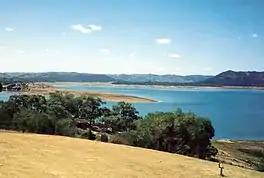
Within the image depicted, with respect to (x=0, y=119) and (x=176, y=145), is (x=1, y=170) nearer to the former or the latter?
(x=176, y=145)

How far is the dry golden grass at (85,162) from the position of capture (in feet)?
69.8

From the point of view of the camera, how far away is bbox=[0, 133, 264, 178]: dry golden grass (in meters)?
21.3

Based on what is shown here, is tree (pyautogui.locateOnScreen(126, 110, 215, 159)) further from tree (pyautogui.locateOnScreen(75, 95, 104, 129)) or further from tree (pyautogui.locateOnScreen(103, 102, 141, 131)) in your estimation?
tree (pyautogui.locateOnScreen(75, 95, 104, 129))

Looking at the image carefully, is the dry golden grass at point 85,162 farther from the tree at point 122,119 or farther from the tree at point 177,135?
the tree at point 122,119

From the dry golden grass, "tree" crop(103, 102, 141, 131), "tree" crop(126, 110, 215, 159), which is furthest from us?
"tree" crop(103, 102, 141, 131)

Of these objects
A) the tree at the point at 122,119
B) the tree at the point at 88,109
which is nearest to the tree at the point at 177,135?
the tree at the point at 122,119

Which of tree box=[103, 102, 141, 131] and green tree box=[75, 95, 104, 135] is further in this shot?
green tree box=[75, 95, 104, 135]

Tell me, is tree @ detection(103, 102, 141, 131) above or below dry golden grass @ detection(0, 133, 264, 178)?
below

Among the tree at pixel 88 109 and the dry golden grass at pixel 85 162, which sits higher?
the dry golden grass at pixel 85 162

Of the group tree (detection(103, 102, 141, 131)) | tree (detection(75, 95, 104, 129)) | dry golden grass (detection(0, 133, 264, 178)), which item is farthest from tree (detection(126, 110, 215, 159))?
tree (detection(75, 95, 104, 129))

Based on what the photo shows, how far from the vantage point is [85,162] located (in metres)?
24.9

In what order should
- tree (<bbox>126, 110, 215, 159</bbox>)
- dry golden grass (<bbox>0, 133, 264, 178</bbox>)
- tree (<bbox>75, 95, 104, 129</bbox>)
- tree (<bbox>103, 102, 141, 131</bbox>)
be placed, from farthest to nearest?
tree (<bbox>75, 95, 104, 129</bbox>)
tree (<bbox>103, 102, 141, 131</bbox>)
tree (<bbox>126, 110, 215, 159</bbox>)
dry golden grass (<bbox>0, 133, 264, 178</bbox>)

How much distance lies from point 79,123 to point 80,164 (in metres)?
59.7

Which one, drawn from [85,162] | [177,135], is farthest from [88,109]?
[85,162]
